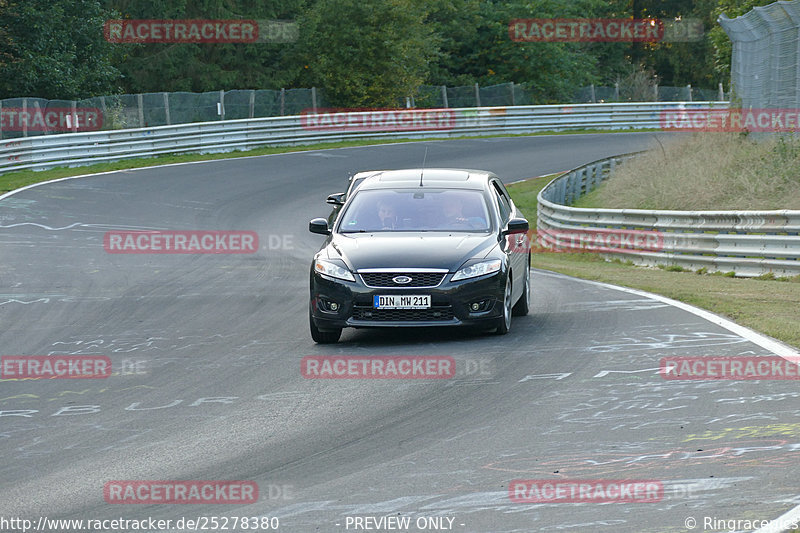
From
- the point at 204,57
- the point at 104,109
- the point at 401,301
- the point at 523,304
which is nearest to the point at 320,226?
the point at 401,301

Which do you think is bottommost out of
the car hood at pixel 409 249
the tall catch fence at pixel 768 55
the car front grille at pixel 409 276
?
the car front grille at pixel 409 276

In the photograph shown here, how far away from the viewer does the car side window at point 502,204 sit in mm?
12805

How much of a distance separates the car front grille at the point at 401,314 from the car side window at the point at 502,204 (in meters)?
1.92

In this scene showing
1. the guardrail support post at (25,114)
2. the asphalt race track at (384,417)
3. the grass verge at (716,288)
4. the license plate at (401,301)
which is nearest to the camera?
the asphalt race track at (384,417)

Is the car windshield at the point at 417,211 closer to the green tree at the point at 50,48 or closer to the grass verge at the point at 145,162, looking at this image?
the grass verge at the point at 145,162

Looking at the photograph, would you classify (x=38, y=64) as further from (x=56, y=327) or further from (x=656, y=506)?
(x=656, y=506)

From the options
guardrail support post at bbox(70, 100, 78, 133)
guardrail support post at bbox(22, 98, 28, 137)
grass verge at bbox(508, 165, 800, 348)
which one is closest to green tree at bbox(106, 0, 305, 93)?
guardrail support post at bbox(70, 100, 78, 133)

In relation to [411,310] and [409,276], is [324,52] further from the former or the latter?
[411,310]

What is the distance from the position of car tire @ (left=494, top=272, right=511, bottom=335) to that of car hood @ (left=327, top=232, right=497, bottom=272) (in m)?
0.42

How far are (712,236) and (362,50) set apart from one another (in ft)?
118

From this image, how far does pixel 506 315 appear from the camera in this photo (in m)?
11.4

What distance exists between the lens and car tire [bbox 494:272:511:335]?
37.1 ft

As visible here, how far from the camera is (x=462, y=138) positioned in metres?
44.7

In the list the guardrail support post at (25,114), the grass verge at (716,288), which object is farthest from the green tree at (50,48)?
the grass verge at (716,288)
